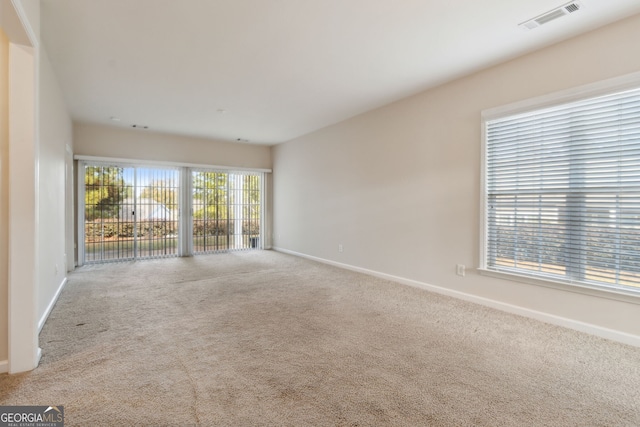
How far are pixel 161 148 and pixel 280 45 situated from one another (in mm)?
4815

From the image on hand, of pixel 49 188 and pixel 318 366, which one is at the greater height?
pixel 49 188

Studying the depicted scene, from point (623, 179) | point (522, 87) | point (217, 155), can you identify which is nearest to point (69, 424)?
point (623, 179)

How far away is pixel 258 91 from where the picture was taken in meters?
4.26

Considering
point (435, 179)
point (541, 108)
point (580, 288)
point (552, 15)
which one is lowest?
point (580, 288)

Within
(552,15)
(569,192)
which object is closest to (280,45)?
(552,15)

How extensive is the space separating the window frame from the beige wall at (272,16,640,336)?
0.21 feet

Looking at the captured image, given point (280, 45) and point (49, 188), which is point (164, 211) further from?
point (280, 45)

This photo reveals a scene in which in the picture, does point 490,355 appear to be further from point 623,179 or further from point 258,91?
point 258,91

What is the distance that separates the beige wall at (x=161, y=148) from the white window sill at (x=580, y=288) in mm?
6150

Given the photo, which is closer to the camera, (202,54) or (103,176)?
(202,54)

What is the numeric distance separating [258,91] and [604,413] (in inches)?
179

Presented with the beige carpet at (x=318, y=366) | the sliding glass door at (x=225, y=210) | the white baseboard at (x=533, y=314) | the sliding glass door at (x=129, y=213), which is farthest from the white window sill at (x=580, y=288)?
the sliding glass door at (x=129, y=213)

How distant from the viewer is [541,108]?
305 cm

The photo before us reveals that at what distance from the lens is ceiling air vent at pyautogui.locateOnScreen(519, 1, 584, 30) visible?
238 cm
